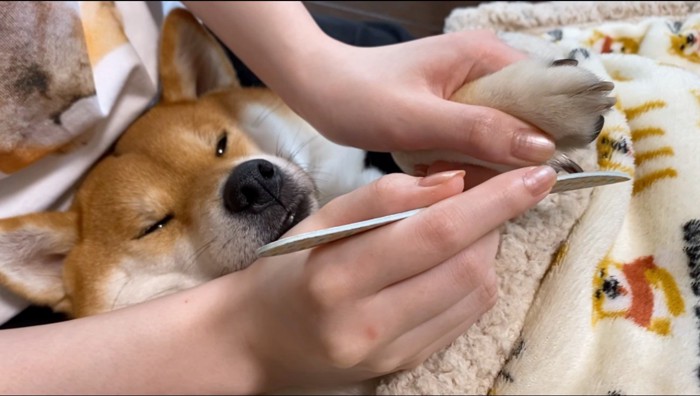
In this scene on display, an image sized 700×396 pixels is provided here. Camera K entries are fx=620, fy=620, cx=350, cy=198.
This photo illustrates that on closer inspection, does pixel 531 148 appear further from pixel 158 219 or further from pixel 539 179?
pixel 158 219

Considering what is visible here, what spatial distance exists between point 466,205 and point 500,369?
0.82 ft

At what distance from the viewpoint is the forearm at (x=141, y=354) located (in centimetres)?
80

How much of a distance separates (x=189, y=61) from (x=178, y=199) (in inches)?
13.6

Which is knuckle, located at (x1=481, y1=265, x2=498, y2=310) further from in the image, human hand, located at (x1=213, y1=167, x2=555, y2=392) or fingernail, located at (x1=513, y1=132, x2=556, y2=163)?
fingernail, located at (x1=513, y1=132, x2=556, y2=163)

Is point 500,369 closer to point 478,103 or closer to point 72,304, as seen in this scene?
point 478,103

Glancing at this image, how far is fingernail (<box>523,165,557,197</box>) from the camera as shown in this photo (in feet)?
2.08

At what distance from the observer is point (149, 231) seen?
3.34ft

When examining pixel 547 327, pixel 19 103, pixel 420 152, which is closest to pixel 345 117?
pixel 420 152

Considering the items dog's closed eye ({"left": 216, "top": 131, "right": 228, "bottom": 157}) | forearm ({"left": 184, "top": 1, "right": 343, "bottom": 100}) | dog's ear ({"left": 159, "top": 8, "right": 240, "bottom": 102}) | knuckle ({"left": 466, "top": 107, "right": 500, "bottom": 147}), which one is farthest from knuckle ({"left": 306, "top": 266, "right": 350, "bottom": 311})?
dog's ear ({"left": 159, "top": 8, "right": 240, "bottom": 102})

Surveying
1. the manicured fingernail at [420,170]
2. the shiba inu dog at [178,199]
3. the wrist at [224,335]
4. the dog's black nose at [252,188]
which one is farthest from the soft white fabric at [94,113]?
the manicured fingernail at [420,170]

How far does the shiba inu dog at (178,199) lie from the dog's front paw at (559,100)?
82 mm

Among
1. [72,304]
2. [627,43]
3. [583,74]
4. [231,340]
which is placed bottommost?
[72,304]

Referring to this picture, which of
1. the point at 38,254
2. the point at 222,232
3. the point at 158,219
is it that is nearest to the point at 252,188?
the point at 222,232

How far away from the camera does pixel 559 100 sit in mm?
704
